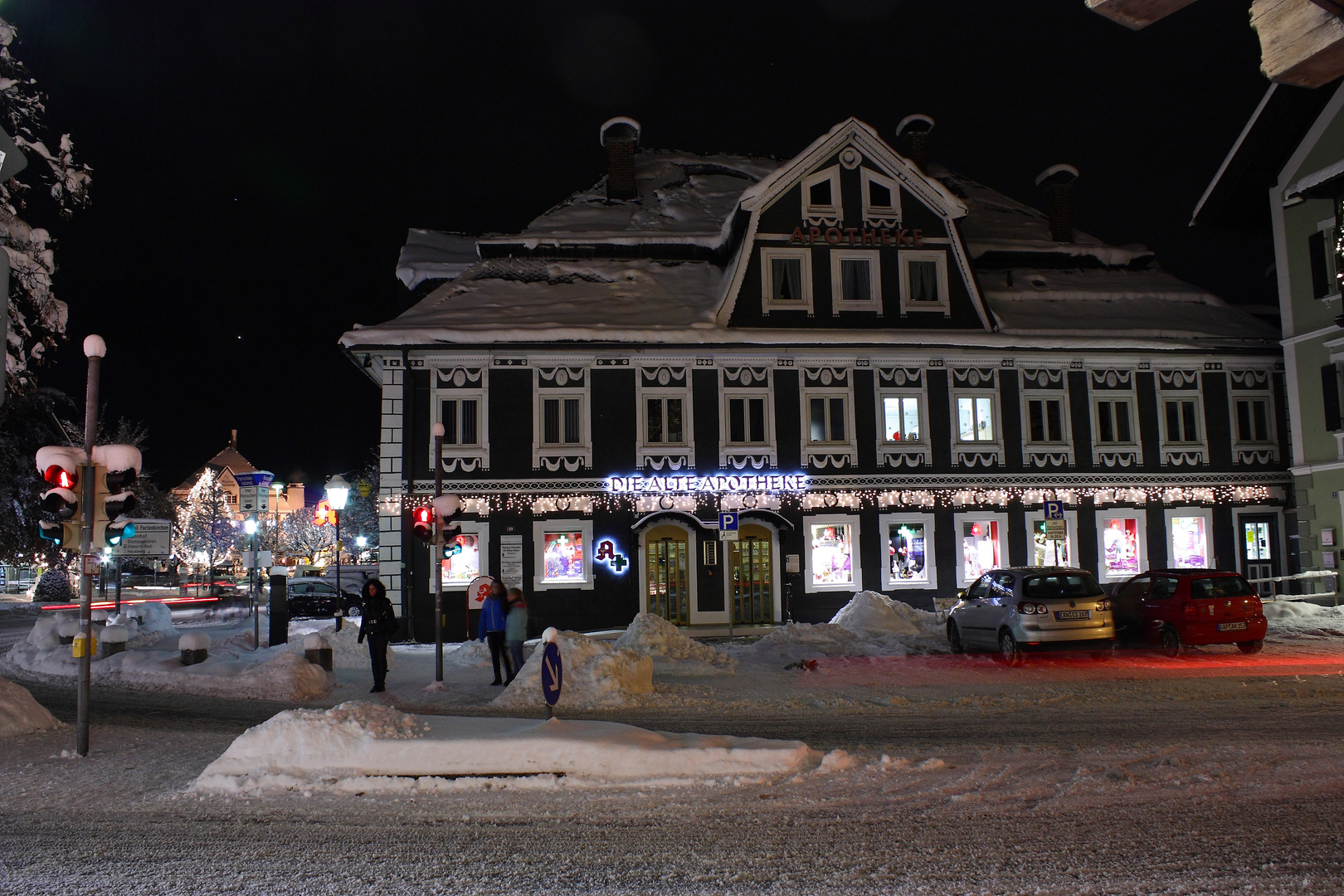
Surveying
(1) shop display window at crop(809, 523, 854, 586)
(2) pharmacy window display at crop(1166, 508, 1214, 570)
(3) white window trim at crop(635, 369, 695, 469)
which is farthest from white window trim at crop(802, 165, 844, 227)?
(2) pharmacy window display at crop(1166, 508, 1214, 570)

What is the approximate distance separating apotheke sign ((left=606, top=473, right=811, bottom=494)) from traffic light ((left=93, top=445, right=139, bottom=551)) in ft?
48.9

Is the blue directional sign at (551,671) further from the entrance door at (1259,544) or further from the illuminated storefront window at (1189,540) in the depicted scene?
the entrance door at (1259,544)

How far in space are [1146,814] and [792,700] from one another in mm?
6568

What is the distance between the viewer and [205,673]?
53.0 feet

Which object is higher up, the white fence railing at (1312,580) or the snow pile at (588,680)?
the white fence railing at (1312,580)

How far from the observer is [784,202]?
26.6 metres

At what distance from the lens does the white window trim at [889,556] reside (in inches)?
1024

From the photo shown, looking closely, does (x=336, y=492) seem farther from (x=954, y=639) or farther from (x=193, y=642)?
(x=954, y=639)

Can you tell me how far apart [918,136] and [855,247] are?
778cm

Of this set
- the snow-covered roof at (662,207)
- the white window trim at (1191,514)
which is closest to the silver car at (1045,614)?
the white window trim at (1191,514)

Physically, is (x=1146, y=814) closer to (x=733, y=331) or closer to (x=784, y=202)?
(x=733, y=331)

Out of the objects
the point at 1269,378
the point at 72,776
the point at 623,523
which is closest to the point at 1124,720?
the point at 72,776

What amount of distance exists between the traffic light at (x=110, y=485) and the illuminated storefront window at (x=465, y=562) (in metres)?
13.8

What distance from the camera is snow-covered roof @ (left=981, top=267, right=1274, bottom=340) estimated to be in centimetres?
2695
